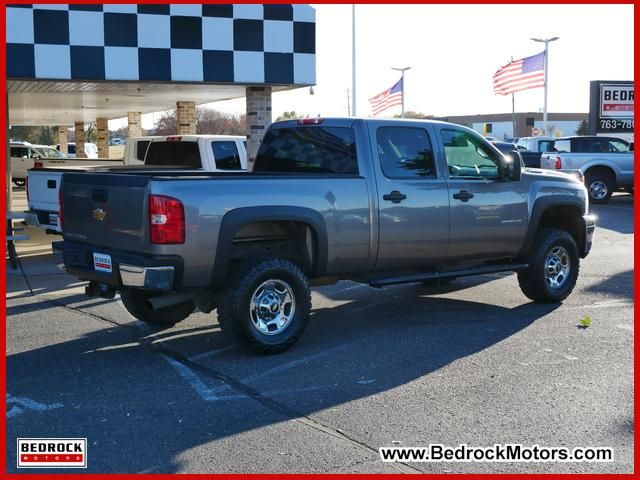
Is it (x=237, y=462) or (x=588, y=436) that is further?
(x=588, y=436)

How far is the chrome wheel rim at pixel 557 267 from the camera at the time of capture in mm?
7742

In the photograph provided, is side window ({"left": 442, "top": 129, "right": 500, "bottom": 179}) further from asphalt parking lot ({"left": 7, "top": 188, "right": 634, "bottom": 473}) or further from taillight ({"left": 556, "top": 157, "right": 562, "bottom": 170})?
taillight ({"left": 556, "top": 157, "right": 562, "bottom": 170})

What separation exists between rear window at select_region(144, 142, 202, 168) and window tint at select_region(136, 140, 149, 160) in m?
0.77

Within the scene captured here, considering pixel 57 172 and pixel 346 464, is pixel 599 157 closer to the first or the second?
pixel 57 172

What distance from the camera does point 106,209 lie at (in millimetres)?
5703

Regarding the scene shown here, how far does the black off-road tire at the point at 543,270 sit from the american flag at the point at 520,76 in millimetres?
22243

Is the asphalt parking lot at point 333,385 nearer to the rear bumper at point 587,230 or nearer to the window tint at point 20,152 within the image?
the rear bumper at point 587,230

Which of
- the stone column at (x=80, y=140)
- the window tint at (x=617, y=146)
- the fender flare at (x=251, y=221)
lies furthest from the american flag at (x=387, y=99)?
the fender flare at (x=251, y=221)

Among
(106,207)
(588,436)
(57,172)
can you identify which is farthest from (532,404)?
(57,172)

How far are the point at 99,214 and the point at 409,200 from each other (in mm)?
2650

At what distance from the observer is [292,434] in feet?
13.9

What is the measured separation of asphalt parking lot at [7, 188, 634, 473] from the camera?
4.08 meters

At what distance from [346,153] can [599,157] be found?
15.4 metres

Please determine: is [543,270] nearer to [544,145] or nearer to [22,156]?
[544,145]
